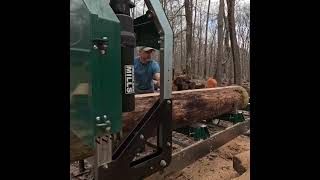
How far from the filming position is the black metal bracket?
6.82ft

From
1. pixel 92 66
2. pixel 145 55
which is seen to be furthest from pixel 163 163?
pixel 145 55

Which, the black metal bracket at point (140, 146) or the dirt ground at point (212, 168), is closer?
the black metal bracket at point (140, 146)

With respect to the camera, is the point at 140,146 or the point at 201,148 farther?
the point at 201,148

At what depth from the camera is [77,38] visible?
5.58 feet

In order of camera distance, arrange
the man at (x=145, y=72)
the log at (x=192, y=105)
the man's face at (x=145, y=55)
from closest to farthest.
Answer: the log at (x=192, y=105) → the man's face at (x=145, y=55) → the man at (x=145, y=72)

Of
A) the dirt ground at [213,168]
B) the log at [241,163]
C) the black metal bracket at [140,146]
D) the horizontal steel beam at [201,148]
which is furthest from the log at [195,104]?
the log at [241,163]

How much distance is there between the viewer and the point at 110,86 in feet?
6.03

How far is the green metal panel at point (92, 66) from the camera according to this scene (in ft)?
5.56

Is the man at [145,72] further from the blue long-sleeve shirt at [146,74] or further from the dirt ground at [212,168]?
the dirt ground at [212,168]

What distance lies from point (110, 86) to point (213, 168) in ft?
9.01

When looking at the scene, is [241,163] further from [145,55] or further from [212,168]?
[145,55]

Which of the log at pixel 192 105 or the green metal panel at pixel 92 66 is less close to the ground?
the green metal panel at pixel 92 66
